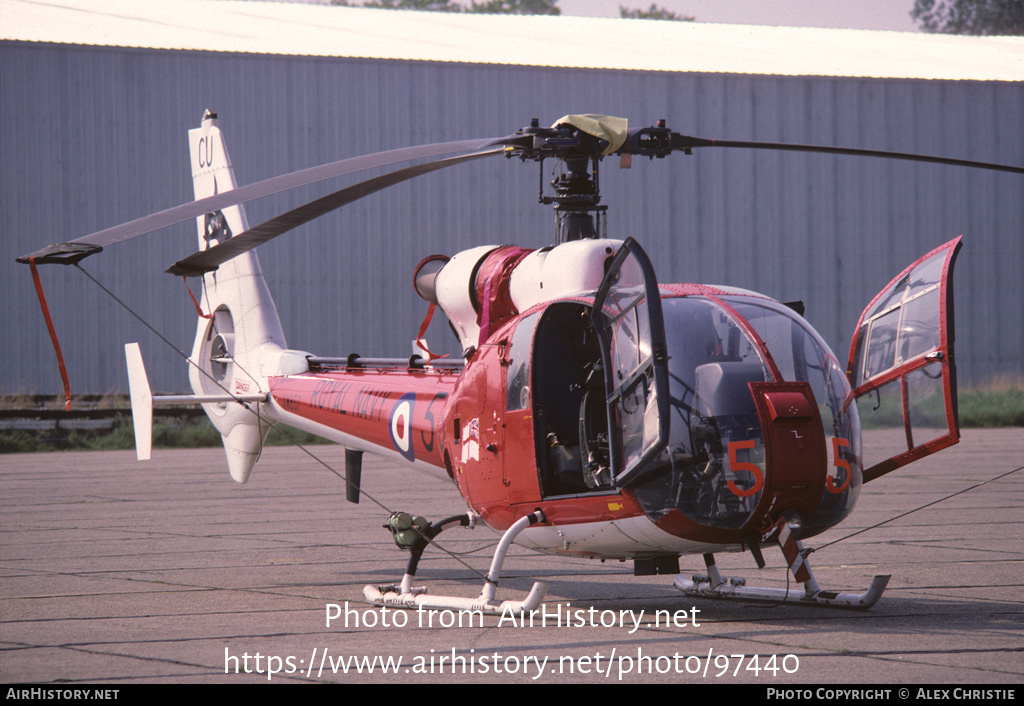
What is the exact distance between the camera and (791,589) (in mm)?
7633

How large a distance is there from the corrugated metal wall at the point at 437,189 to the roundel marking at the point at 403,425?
15.2 metres

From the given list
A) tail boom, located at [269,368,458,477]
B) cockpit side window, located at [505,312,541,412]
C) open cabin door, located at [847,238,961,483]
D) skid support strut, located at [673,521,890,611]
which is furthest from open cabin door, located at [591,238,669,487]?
tail boom, located at [269,368,458,477]

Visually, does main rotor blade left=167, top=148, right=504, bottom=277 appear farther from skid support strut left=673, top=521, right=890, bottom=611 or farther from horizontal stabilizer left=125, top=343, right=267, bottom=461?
skid support strut left=673, top=521, right=890, bottom=611

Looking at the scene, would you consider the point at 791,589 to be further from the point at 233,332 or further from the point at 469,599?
the point at 233,332

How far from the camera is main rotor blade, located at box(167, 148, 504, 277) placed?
6.74 metres

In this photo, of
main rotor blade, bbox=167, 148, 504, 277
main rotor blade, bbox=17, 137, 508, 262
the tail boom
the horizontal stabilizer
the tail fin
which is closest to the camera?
main rotor blade, bbox=17, 137, 508, 262

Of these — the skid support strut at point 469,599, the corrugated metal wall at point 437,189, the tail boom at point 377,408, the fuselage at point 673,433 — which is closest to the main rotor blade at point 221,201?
the fuselage at point 673,433

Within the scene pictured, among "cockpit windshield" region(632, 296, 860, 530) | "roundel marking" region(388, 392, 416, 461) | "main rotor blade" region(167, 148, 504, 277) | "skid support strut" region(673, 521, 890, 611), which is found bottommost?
"skid support strut" region(673, 521, 890, 611)

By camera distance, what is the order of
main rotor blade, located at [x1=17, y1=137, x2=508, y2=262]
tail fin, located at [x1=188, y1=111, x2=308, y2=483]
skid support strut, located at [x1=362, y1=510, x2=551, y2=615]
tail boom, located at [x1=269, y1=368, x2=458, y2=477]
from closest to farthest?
1. main rotor blade, located at [x1=17, y1=137, x2=508, y2=262]
2. skid support strut, located at [x1=362, y1=510, x2=551, y2=615]
3. tail boom, located at [x1=269, y1=368, x2=458, y2=477]
4. tail fin, located at [x1=188, y1=111, x2=308, y2=483]

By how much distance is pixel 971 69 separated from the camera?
27.9 metres

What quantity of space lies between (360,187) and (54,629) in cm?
310

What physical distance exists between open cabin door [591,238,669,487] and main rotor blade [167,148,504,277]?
113cm

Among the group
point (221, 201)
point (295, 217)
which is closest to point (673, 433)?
point (295, 217)

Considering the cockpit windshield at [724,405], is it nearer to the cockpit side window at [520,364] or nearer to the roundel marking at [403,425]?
the cockpit side window at [520,364]
